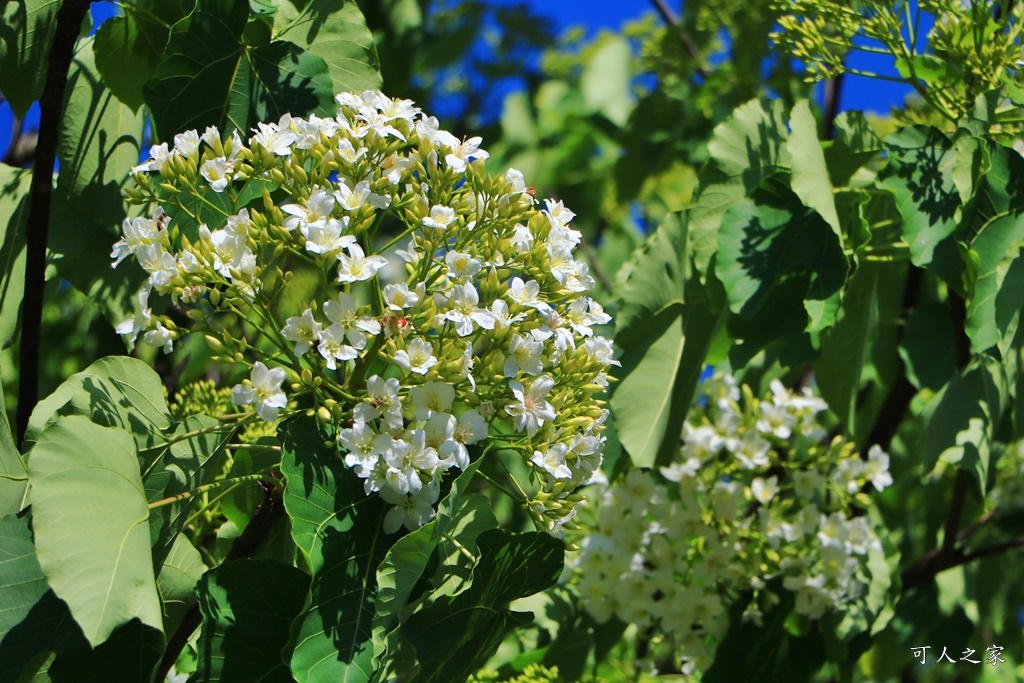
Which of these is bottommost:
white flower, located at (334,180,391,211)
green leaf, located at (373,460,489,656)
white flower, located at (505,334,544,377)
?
green leaf, located at (373,460,489,656)

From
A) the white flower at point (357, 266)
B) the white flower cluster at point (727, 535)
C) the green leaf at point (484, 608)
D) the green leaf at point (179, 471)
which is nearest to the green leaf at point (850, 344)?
the white flower cluster at point (727, 535)

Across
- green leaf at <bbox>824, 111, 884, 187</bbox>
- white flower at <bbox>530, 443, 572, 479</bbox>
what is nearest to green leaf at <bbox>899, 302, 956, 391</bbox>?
green leaf at <bbox>824, 111, 884, 187</bbox>

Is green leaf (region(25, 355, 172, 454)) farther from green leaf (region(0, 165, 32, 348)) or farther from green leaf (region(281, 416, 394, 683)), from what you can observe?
green leaf (region(0, 165, 32, 348))

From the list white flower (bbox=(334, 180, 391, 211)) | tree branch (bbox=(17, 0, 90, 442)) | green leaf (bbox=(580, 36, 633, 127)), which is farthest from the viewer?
green leaf (bbox=(580, 36, 633, 127))

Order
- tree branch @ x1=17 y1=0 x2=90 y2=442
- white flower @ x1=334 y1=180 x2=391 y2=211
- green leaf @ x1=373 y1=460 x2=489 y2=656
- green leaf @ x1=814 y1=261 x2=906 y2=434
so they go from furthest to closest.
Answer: green leaf @ x1=814 y1=261 x2=906 y2=434, tree branch @ x1=17 y1=0 x2=90 y2=442, white flower @ x1=334 y1=180 x2=391 y2=211, green leaf @ x1=373 y1=460 x2=489 y2=656

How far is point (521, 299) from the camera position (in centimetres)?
123

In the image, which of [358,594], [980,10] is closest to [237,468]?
[358,594]

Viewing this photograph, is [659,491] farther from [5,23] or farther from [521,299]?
[5,23]

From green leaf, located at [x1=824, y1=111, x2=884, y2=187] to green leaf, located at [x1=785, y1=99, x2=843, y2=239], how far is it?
58 mm

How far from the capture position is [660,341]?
6.25 feet

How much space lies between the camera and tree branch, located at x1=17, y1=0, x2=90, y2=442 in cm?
133

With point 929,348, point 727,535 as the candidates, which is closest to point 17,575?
point 727,535

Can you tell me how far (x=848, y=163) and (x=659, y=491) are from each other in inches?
29.7

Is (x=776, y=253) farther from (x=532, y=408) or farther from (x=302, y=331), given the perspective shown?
(x=302, y=331)
